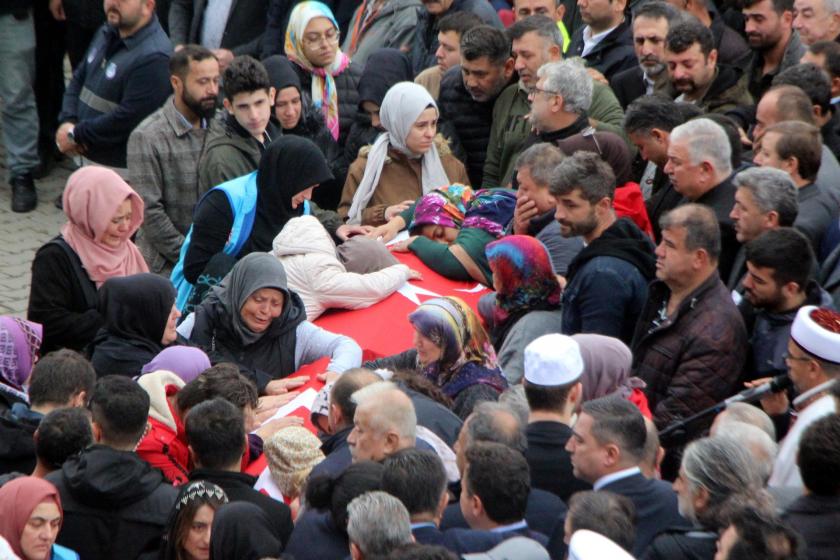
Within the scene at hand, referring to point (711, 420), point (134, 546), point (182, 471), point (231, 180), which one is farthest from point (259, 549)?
point (231, 180)

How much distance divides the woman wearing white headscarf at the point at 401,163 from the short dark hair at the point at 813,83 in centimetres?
208

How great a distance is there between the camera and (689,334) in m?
6.01

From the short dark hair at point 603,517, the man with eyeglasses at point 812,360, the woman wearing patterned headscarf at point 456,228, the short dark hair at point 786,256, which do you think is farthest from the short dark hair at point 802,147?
the short dark hair at point 603,517

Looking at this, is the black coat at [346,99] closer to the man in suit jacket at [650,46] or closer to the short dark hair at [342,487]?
the man in suit jacket at [650,46]

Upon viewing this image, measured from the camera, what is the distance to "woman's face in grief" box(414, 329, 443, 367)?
20.1 feet

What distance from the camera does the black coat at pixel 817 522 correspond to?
4.38m

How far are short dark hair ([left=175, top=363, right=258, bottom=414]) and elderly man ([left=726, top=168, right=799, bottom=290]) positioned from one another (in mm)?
2286

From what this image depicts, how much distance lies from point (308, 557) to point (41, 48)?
25.4ft

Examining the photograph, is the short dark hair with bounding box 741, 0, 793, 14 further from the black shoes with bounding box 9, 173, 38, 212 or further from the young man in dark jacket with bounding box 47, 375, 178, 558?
the black shoes with bounding box 9, 173, 38, 212

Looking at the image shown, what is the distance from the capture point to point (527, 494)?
467cm

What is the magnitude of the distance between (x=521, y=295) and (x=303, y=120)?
9.88 ft

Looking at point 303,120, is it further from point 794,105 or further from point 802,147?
point 802,147

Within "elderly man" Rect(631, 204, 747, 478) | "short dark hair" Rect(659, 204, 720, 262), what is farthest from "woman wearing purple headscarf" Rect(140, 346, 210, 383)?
"short dark hair" Rect(659, 204, 720, 262)

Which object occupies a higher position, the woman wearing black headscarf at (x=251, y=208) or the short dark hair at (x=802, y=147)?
the short dark hair at (x=802, y=147)
